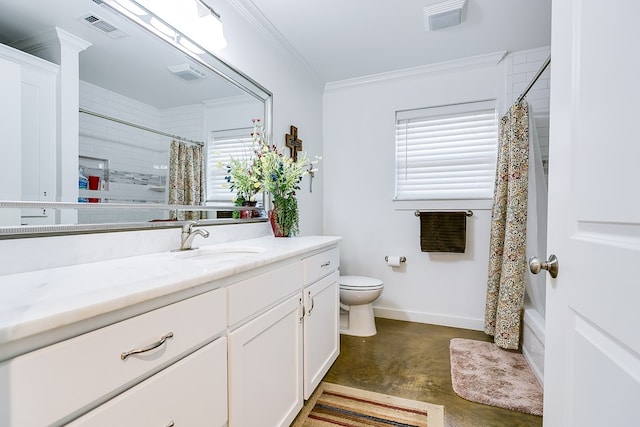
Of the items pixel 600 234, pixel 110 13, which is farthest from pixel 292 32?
pixel 600 234

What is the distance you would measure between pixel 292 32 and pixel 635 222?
89.4 inches

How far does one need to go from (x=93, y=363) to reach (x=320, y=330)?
4.21 feet

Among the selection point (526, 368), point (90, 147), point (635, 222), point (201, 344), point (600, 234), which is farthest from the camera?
point (526, 368)

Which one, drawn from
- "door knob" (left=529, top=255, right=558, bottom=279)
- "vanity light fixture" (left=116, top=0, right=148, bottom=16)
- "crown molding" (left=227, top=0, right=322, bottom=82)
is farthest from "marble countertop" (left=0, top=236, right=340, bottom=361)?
"crown molding" (left=227, top=0, right=322, bottom=82)

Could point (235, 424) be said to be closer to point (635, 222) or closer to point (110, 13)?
point (635, 222)

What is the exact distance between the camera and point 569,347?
761 millimetres

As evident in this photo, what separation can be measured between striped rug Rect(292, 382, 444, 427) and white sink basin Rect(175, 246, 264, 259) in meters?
0.85

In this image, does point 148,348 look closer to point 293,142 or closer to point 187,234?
point 187,234

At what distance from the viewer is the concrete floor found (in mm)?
1562

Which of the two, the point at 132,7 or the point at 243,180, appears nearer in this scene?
the point at 132,7

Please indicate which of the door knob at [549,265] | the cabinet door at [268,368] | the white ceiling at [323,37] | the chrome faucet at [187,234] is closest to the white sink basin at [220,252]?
the chrome faucet at [187,234]

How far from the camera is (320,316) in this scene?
5.78 feet

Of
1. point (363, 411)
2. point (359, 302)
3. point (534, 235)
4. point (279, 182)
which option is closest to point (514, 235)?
point (534, 235)

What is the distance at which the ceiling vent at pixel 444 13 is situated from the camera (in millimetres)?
1940
